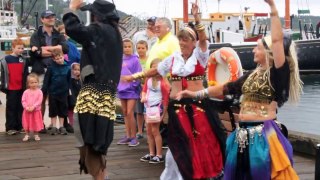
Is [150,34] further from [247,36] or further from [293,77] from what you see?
[247,36]

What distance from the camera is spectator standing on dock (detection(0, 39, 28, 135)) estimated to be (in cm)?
1053

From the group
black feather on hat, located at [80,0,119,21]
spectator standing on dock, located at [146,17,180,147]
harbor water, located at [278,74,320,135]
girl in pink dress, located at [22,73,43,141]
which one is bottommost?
harbor water, located at [278,74,320,135]

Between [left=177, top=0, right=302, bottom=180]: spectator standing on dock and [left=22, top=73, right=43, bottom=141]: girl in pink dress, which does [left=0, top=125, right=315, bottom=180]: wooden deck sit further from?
[left=177, top=0, right=302, bottom=180]: spectator standing on dock

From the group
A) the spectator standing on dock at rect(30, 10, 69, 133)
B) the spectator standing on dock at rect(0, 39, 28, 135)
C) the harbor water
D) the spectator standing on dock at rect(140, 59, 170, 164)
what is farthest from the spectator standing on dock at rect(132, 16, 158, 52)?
the harbor water

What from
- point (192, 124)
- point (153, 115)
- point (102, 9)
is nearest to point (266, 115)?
point (192, 124)

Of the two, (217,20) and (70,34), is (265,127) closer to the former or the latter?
(70,34)

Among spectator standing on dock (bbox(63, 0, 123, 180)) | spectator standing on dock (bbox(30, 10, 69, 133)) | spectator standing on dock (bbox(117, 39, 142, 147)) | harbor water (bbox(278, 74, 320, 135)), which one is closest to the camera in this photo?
spectator standing on dock (bbox(63, 0, 123, 180))

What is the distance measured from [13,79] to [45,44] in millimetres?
808

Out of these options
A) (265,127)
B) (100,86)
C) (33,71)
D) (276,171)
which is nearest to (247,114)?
(265,127)

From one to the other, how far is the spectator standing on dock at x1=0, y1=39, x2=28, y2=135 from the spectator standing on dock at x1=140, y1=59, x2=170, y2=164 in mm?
3264

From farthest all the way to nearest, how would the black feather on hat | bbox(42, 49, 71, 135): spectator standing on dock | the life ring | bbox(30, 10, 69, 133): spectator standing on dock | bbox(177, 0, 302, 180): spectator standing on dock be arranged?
bbox(42, 49, 71, 135): spectator standing on dock → bbox(30, 10, 69, 133): spectator standing on dock → the life ring → the black feather on hat → bbox(177, 0, 302, 180): spectator standing on dock

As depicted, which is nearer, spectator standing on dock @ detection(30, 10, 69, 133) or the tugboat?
spectator standing on dock @ detection(30, 10, 69, 133)

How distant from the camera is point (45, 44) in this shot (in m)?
10.4

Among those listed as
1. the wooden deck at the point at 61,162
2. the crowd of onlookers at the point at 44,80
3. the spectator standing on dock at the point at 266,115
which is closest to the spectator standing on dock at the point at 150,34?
the crowd of onlookers at the point at 44,80
